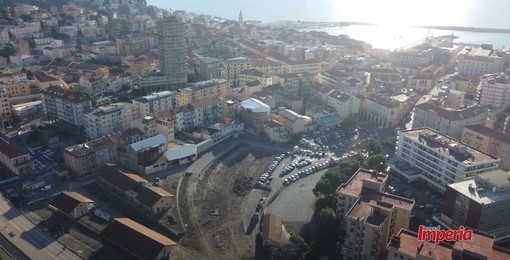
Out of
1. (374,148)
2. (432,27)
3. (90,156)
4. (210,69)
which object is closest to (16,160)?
(90,156)

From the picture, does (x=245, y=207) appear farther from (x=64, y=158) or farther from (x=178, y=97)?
(x=178, y=97)

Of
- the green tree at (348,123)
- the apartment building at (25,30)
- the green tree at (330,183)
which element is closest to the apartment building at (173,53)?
the green tree at (348,123)

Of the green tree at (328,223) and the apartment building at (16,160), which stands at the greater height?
the apartment building at (16,160)

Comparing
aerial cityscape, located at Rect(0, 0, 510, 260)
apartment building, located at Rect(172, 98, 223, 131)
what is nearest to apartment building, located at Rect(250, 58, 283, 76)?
aerial cityscape, located at Rect(0, 0, 510, 260)

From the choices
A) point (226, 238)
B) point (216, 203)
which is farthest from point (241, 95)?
point (226, 238)

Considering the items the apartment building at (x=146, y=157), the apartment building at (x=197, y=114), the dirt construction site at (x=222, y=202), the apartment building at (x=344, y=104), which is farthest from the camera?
the apartment building at (x=344, y=104)

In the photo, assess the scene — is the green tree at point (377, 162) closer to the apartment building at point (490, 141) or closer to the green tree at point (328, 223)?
the green tree at point (328, 223)

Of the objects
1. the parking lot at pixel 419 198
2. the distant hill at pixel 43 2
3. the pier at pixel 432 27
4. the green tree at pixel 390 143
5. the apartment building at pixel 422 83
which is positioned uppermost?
the distant hill at pixel 43 2
